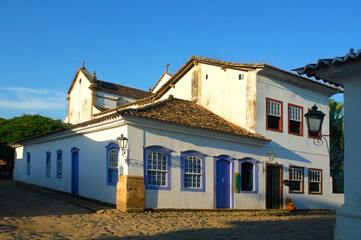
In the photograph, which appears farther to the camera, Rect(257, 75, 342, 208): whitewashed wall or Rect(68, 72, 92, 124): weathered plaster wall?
Rect(68, 72, 92, 124): weathered plaster wall

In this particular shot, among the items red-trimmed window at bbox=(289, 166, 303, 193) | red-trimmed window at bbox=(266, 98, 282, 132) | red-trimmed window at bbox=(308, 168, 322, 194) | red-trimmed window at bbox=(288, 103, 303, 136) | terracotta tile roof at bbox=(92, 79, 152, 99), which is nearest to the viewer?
red-trimmed window at bbox=(266, 98, 282, 132)

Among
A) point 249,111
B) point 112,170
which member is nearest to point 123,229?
point 112,170

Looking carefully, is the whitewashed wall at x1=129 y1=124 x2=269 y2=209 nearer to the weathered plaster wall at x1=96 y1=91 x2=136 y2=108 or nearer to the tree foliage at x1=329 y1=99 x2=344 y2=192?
the tree foliage at x1=329 y1=99 x2=344 y2=192

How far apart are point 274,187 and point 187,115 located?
552cm

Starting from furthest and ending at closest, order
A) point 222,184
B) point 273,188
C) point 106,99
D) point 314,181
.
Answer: point 106,99 < point 314,181 < point 273,188 < point 222,184

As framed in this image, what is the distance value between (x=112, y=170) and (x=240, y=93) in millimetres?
7285

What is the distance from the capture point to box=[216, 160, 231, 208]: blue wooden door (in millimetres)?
15344

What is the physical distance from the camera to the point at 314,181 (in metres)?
19.8

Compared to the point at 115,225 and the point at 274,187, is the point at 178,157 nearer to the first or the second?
the point at 115,225

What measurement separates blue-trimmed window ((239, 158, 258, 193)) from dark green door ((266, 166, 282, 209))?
0.93 metres

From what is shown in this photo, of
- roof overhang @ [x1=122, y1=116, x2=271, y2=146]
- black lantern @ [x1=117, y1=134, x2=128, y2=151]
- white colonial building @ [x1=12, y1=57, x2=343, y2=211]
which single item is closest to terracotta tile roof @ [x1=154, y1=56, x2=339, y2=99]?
white colonial building @ [x1=12, y1=57, x2=343, y2=211]

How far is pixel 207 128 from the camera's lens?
1468 centimetres

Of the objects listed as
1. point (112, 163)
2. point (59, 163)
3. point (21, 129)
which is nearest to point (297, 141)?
point (112, 163)

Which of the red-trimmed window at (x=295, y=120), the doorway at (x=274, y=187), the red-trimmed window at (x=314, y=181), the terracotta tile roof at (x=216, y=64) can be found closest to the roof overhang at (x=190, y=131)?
the doorway at (x=274, y=187)
